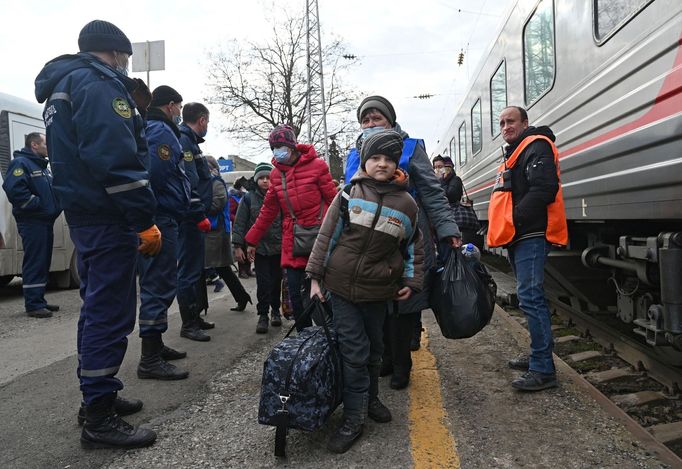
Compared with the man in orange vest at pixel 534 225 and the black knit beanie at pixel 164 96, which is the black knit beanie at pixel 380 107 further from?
the black knit beanie at pixel 164 96

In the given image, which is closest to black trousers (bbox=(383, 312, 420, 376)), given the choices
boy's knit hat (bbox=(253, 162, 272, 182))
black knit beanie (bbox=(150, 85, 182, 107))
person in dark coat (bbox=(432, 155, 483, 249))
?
black knit beanie (bbox=(150, 85, 182, 107))

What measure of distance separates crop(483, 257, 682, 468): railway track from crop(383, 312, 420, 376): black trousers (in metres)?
1.06

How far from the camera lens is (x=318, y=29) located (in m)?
28.7

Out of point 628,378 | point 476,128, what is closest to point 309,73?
point 476,128

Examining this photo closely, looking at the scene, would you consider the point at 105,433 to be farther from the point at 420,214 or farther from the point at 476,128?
the point at 476,128

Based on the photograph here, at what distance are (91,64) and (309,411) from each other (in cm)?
199

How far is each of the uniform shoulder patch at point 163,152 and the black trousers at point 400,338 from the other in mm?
1918

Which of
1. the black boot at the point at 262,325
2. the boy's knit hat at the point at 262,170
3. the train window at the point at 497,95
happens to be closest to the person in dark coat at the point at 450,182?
the train window at the point at 497,95

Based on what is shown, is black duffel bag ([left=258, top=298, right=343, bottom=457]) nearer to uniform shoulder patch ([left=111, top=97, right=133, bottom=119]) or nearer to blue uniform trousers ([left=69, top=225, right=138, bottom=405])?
blue uniform trousers ([left=69, top=225, right=138, bottom=405])

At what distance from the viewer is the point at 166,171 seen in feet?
12.1

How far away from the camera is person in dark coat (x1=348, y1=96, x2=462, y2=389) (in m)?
3.14

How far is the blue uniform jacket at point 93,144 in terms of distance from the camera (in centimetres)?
246

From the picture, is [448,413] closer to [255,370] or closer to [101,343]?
[255,370]

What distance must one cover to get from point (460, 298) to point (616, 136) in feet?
4.59
